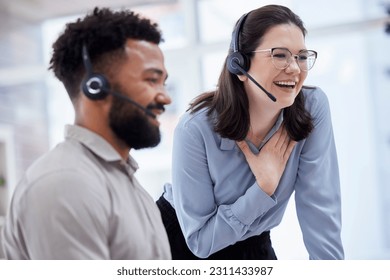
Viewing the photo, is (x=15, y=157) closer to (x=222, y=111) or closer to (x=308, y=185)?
(x=222, y=111)

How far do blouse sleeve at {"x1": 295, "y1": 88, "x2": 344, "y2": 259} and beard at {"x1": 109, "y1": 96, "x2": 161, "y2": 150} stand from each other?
0.47 m

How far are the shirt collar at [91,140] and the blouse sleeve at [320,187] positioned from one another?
0.53m

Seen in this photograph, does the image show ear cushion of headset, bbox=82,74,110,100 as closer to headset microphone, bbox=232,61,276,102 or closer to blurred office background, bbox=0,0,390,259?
blurred office background, bbox=0,0,390,259

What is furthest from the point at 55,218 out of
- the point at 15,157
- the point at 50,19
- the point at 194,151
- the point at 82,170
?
the point at 15,157

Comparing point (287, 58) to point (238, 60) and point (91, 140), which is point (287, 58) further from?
point (91, 140)

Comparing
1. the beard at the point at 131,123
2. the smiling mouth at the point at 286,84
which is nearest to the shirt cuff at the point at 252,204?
the smiling mouth at the point at 286,84

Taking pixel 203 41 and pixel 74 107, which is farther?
pixel 203 41

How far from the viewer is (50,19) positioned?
1.72m

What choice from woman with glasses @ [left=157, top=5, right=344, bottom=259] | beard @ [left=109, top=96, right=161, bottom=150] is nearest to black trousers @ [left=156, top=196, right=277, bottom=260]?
woman with glasses @ [left=157, top=5, right=344, bottom=259]

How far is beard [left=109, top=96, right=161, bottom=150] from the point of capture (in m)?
1.03

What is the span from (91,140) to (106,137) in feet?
0.10

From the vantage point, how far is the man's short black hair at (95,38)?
102cm
